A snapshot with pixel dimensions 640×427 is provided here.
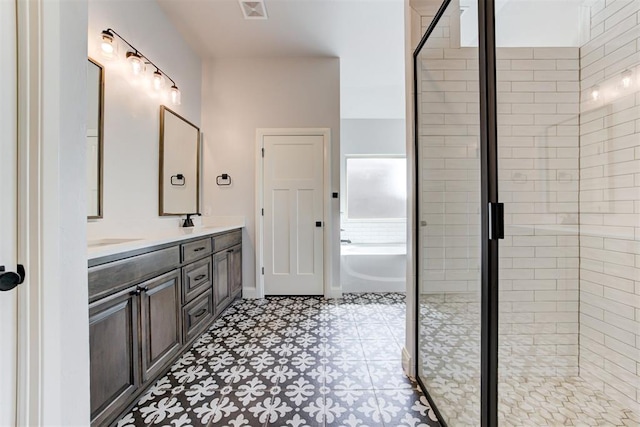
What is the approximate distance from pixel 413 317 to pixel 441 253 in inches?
18.6

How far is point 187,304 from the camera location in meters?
2.00

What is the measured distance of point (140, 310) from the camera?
1.47 meters

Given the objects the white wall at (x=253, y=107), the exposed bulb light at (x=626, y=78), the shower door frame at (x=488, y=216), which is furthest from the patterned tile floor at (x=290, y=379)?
the exposed bulb light at (x=626, y=78)

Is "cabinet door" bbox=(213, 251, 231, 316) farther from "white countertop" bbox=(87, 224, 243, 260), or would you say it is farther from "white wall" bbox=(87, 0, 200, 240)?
"white wall" bbox=(87, 0, 200, 240)

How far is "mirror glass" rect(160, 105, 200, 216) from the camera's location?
2.50m

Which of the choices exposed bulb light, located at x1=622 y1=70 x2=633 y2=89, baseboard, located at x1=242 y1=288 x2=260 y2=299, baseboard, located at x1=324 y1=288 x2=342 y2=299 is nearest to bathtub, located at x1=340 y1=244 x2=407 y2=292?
baseboard, located at x1=324 y1=288 x2=342 y2=299

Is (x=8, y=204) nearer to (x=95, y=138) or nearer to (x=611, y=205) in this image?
(x=95, y=138)

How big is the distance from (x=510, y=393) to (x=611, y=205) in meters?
0.79

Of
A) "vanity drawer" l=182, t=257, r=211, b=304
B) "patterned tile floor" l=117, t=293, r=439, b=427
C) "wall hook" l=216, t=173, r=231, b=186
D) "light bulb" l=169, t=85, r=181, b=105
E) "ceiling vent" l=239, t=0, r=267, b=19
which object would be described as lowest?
"patterned tile floor" l=117, t=293, r=439, b=427

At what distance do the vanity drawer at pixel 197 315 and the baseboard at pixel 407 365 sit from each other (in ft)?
4.84

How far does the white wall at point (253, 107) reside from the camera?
328cm

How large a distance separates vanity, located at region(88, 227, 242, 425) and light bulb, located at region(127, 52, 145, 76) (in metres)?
1.26

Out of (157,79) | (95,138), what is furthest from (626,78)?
(157,79)

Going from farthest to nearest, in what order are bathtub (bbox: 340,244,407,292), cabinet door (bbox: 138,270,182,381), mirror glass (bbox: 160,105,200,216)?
1. bathtub (bbox: 340,244,407,292)
2. mirror glass (bbox: 160,105,200,216)
3. cabinet door (bbox: 138,270,182,381)
